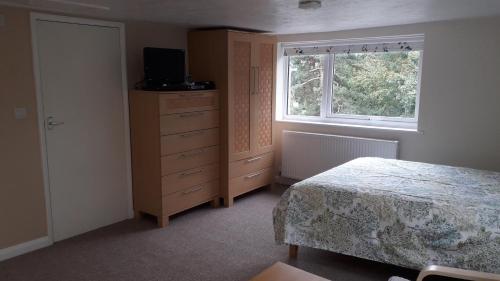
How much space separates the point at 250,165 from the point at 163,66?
5.02 ft

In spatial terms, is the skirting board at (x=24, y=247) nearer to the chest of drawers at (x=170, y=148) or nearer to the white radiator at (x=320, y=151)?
the chest of drawers at (x=170, y=148)

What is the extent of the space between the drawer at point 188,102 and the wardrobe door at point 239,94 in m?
0.19

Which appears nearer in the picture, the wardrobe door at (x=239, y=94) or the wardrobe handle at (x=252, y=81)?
the wardrobe door at (x=239, y=94)

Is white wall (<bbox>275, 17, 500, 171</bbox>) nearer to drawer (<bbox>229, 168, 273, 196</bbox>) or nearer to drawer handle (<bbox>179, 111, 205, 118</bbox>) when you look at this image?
drawer (<bbox>229, 168, 273, 196</bbox>)

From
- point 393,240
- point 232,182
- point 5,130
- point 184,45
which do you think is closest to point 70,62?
point 5,130

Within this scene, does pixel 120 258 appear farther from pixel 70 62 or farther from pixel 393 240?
pixel 393 240

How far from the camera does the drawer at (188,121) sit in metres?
3.69

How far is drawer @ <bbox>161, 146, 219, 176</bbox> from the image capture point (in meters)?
3.76

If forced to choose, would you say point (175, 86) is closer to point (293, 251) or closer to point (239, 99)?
point (239, 99)

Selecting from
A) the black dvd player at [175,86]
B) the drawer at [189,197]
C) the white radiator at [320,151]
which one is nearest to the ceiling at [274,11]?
the black dvd player at [175,86]

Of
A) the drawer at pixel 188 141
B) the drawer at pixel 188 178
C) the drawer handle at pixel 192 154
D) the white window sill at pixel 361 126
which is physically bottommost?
the drawer at pixel 188 178

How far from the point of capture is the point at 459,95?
381cm

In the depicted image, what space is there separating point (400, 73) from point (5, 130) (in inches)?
150

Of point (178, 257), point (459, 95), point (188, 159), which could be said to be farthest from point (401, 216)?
point (188, 159)
